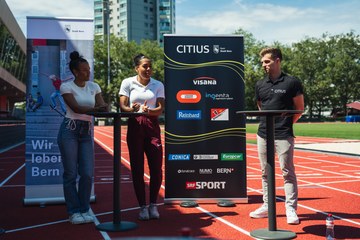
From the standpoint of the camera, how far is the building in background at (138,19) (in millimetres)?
118188

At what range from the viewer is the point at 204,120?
21.9 feet

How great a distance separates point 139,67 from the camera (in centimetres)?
561

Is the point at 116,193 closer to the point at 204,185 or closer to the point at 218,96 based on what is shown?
the point at 204,185

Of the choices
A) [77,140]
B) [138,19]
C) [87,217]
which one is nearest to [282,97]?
[77,140]

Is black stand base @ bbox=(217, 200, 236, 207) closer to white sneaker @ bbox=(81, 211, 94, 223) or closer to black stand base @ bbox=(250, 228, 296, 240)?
black stand base @ bbox=(250, 228, 296, 240)

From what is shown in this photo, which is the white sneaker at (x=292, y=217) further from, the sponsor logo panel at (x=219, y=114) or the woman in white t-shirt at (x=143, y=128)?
the sponsor logo panel at (x=219, y=114)

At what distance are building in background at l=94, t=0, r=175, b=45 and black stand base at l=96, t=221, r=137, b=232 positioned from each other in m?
114

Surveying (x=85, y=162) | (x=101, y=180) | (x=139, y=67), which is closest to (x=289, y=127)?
(x=139, y=67)

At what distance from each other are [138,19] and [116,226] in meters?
119

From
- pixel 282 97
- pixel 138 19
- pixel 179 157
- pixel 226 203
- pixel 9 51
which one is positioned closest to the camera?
pixel 282 97

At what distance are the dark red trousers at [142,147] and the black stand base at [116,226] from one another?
487 mm

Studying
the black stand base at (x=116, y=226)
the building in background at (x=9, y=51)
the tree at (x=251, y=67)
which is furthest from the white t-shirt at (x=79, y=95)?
the tree at (x=251, y=67)

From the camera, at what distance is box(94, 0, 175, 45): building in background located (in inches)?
4653

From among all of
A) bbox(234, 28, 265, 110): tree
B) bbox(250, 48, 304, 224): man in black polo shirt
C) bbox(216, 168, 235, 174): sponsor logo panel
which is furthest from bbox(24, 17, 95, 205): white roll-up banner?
bbox(234, 28, 265, 110): tree
